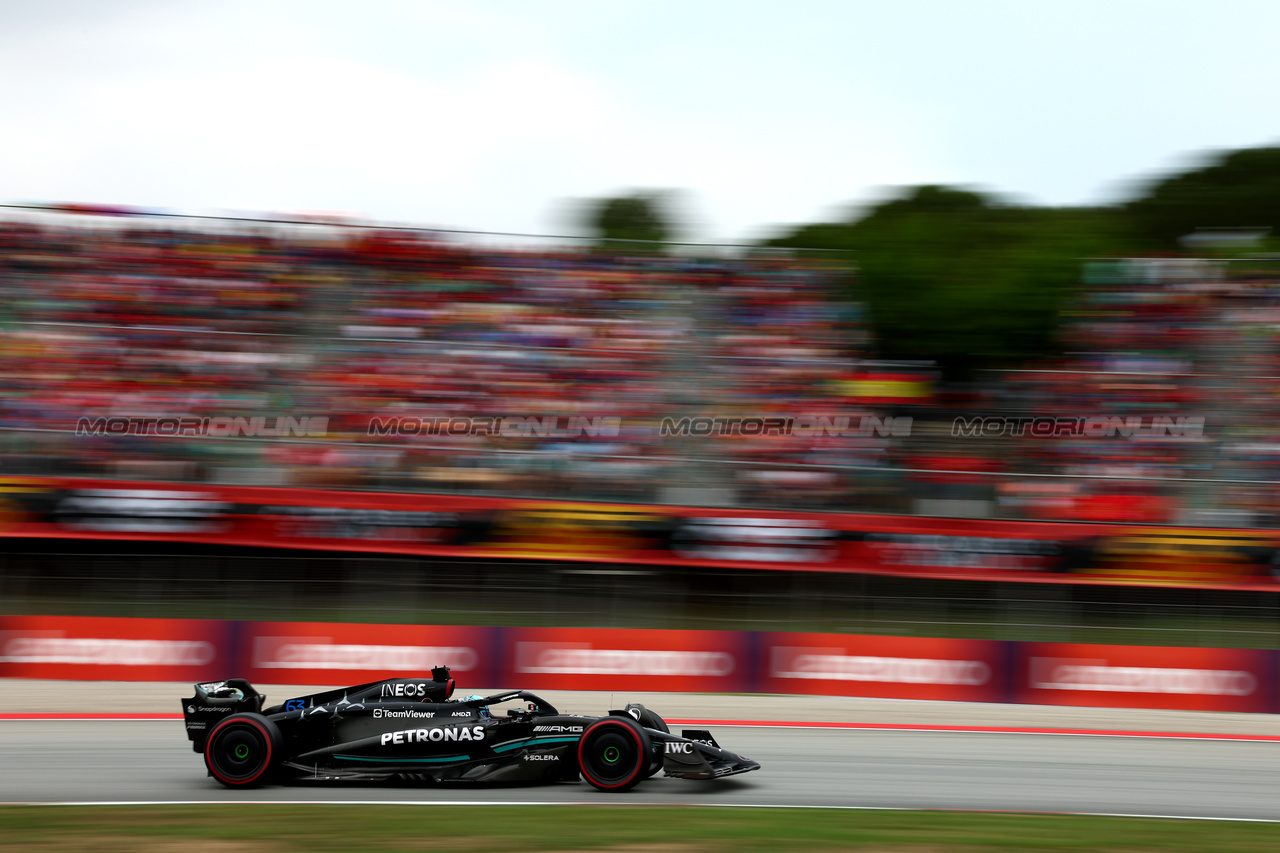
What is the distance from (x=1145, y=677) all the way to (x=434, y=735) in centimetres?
771

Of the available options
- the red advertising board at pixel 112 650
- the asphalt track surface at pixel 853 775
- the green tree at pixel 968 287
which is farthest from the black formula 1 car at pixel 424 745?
the green tree at pixel 968 287

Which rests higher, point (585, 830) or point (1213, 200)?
point (1213, 200)

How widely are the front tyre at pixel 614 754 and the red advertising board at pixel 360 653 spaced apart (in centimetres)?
477

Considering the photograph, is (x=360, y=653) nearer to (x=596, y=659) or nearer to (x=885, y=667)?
(x=596, y=659)

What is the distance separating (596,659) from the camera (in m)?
12.4

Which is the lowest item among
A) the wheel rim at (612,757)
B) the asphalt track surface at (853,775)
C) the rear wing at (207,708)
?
the asphalt track surface at (853,775)

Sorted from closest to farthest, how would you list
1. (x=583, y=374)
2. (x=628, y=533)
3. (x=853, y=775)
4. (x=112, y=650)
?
(x=853, y=775)
(x=112, y=650)
(x=628, y=533)
(x=583, y=374)

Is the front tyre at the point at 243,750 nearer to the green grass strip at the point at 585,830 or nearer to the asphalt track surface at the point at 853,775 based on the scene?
the asphalt track surface at the point at 853,775

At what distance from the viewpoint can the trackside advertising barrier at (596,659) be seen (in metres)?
12.2

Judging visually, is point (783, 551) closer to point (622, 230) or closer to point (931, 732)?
point (931, 732)

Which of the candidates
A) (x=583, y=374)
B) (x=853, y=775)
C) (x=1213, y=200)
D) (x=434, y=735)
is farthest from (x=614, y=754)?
(x=1213, y=200)

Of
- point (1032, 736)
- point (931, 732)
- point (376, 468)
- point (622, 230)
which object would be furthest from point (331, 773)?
point (622, 230)

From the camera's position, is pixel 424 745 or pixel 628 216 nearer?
pixel 424 745

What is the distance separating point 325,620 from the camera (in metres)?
12.9
